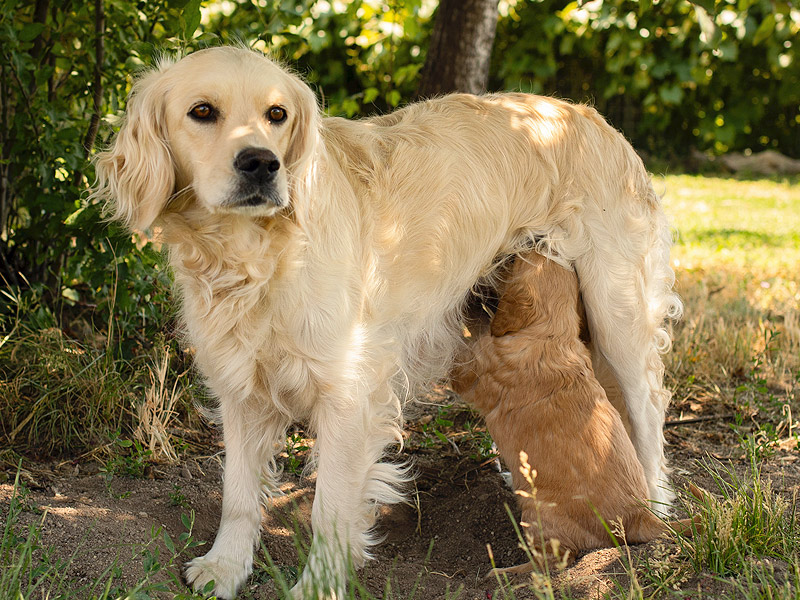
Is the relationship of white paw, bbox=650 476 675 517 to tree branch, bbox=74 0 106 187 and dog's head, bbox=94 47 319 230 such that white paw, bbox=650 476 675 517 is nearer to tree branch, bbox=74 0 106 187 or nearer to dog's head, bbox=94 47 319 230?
dog's head, bbox=94 47 319 230

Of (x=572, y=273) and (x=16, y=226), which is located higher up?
(x=572, y=273)

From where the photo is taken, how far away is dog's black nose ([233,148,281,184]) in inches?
Result: 97.3

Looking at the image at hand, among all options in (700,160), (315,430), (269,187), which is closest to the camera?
(269,187)

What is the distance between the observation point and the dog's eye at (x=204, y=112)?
8.55 feet

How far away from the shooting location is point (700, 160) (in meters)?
14.5

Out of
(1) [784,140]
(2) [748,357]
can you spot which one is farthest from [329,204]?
(1) [784,140]

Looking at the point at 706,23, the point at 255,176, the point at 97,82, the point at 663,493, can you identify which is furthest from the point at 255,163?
the point at 706,23

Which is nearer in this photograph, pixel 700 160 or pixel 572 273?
pixel 572 273

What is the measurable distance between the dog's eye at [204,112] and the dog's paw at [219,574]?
59.0 inches

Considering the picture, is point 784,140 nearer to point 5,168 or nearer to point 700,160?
point 700,160

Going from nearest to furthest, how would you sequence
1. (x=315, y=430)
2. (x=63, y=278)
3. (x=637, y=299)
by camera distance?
(x=315, y=430) → (x=637, y=299) → (x=63, y=278)

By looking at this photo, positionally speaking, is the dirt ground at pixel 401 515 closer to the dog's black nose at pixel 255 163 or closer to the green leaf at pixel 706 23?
the dog's black nose at pixel 255 163

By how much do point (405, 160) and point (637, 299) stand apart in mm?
1147

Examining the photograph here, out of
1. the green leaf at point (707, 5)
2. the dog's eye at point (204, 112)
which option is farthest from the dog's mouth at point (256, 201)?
the green leaf at point (707, 5)
